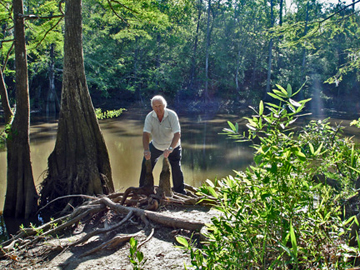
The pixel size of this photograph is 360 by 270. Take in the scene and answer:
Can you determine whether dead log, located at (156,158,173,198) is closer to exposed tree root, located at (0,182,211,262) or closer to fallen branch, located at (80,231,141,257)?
exposed tree root, located at (0,182,211,262)

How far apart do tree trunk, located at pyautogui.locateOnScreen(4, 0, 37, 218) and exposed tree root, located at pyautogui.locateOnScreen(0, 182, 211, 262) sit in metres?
1.51

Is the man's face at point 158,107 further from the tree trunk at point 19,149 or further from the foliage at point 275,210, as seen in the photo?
the foliage at point 275,210

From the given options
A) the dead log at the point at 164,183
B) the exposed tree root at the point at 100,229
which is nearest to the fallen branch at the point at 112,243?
the exposed tree root at the point at 100,229

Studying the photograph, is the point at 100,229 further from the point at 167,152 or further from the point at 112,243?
→ the point at 167,152

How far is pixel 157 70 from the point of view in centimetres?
3186

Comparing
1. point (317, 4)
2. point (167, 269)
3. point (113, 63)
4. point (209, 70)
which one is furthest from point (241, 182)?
point (317, 4)

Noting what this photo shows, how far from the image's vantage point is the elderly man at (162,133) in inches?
225

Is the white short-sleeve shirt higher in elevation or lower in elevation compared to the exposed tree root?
higher

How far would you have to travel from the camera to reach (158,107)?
5688 millimetres

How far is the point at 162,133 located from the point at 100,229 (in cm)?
193

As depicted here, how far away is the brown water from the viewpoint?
33.4 feet

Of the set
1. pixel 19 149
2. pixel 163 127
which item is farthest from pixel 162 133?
pixel 19 149

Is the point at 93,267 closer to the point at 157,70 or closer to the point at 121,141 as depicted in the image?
the point at 121,141

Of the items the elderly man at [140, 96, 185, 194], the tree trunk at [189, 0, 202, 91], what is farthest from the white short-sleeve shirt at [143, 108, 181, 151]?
the tree trunk at [189, 0, 202, 91]
